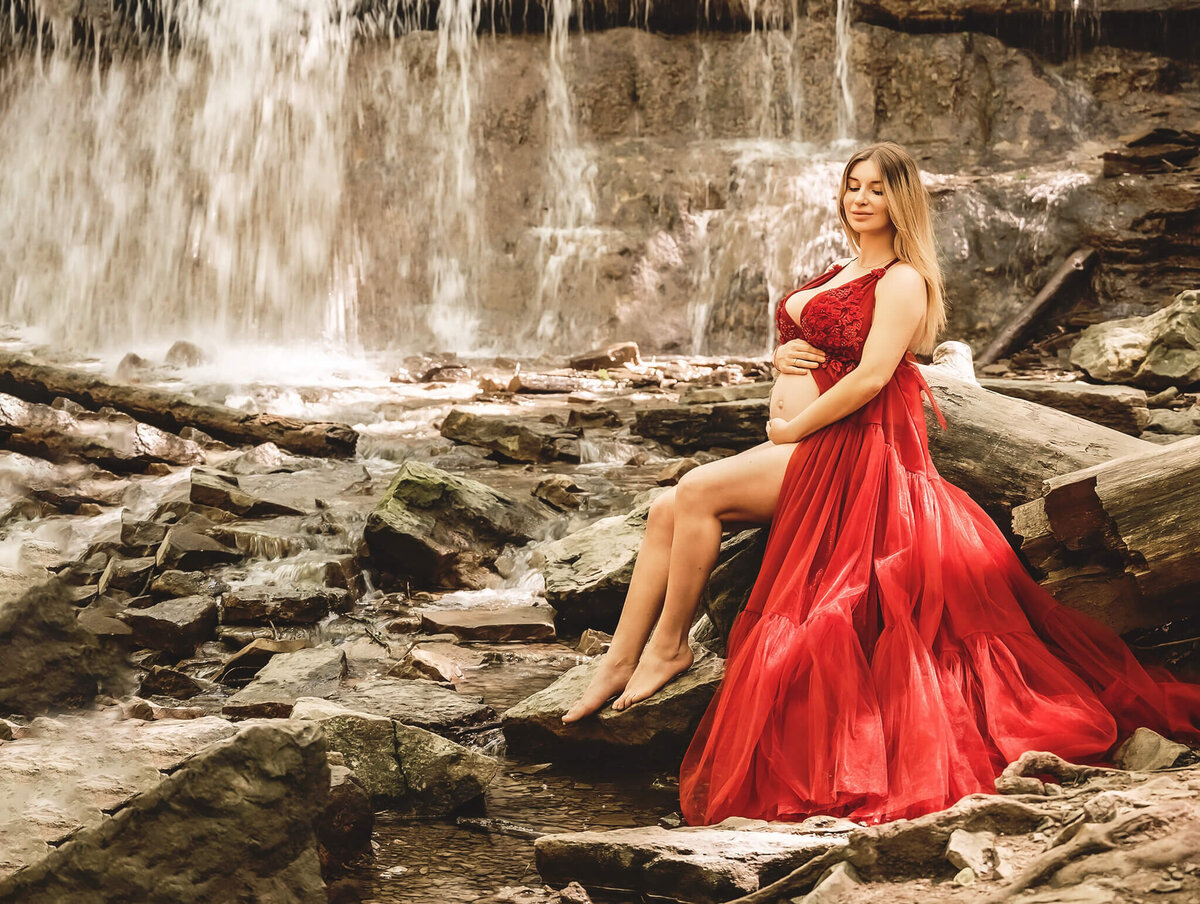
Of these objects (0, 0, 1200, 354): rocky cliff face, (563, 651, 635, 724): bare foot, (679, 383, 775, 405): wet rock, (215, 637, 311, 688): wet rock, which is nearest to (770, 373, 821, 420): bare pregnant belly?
(563, 651, 635, 724): bare foot

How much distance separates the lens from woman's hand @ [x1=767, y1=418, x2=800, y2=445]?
344 centimetres

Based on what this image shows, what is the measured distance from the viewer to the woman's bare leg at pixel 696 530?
10.9 feet

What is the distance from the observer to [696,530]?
3.32 meters

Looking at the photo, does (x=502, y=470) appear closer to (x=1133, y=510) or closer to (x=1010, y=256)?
(x=1133, y=510)

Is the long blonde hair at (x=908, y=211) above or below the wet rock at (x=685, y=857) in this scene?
above

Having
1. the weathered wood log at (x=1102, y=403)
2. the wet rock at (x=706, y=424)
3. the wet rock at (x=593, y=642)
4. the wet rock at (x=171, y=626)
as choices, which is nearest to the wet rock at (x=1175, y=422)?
the weathered wood log at (x=1102, y=403)

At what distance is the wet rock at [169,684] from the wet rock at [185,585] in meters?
1.14

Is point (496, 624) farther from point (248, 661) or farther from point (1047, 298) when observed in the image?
point (1047, 298)

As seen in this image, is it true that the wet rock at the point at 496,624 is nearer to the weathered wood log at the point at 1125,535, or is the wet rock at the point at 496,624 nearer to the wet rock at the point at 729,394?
the weathered wood log at the point at 1125,535

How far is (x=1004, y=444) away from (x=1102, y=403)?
3.63m

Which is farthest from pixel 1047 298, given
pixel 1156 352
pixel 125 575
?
pixel 125 575

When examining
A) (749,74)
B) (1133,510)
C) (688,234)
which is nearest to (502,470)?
(1133,510)

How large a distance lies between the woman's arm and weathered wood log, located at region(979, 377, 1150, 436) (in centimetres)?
386

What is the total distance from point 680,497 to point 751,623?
1.41 feet
